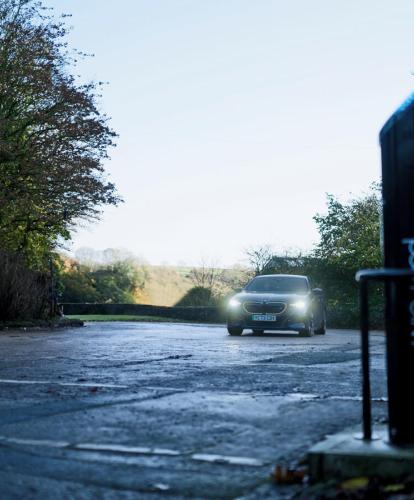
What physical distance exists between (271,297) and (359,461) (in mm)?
16126

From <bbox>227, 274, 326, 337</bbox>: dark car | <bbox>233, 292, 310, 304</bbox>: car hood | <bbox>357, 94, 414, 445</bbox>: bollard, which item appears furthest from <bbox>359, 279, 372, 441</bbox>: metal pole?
<bbox>233, 292, 310, 304</bbox>: car hood

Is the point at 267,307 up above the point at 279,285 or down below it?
below

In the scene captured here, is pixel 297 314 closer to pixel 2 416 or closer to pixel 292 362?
pixel 292 362

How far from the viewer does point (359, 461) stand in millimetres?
3512

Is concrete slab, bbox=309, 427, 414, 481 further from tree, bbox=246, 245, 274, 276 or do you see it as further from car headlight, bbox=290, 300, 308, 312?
tree, bbox=246, 245, 274, 276

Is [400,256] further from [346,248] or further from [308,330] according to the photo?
[346,248]

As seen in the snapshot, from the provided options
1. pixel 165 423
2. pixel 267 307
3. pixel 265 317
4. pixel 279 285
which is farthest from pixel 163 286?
pixel 165 423

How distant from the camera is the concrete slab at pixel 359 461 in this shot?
344 cm

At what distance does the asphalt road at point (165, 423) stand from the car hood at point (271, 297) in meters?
9.62

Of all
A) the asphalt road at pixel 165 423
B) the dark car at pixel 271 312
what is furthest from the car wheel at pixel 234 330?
the asphalt road at pixel 165 423

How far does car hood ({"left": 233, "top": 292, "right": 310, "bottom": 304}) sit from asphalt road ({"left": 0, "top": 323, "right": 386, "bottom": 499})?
31.6 ft

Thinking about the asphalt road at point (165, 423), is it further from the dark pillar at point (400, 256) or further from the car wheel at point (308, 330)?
the car wheel at point (308, 330)

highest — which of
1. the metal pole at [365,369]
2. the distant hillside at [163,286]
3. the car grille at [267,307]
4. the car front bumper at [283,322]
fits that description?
the distant hillside at [163,286]

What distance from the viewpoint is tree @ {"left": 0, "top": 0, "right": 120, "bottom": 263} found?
2834cm
